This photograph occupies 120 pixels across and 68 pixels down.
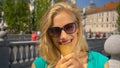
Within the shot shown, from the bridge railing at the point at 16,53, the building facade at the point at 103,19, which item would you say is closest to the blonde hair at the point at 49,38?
the bridge railing at the point at 16,53

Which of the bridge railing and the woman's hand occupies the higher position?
the woman's hand

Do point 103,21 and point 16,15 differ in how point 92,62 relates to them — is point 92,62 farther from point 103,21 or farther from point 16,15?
point 103,21

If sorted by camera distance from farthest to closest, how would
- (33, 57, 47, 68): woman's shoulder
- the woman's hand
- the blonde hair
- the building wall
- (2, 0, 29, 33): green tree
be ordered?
the building wall < (2, 0, 29, 33): green tree < (33, 57, 47, 68): woman's shoulder < the blonde hair < the woman's hand

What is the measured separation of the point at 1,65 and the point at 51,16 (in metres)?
8.29

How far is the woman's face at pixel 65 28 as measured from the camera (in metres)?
2.13

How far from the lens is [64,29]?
2209 mm

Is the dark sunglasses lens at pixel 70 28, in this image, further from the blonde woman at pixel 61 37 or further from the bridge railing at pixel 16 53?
the bridge railing at pixel 16 53

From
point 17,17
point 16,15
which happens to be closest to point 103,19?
point 16,15

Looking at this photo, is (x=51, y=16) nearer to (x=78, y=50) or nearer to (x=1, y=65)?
(x=78, y=50)

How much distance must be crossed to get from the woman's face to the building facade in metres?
142

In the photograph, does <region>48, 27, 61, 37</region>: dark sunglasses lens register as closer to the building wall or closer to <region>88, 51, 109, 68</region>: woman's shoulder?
<region>88, 51, 109, 68</region>: woman's shoulder

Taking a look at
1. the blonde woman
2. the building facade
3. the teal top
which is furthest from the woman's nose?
the building facade

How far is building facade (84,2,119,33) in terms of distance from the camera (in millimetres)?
147625

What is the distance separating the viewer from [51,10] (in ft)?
7.74
